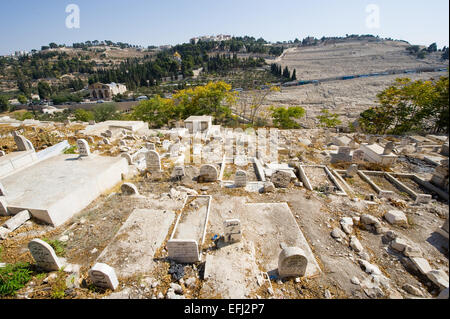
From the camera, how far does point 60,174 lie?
8.35 meters

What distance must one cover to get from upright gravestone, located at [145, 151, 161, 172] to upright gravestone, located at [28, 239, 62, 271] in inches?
210

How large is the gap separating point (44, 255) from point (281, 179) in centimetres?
796

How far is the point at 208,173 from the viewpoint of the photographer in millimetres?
9266

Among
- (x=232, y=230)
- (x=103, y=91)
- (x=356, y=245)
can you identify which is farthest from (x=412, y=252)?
(x=103, y=91)

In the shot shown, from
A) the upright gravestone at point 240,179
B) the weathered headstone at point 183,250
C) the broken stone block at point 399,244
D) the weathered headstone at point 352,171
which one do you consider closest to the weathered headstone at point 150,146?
the upright gravestone at point 240,179

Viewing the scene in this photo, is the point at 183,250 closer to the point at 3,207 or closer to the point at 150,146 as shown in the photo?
the point at 3,207

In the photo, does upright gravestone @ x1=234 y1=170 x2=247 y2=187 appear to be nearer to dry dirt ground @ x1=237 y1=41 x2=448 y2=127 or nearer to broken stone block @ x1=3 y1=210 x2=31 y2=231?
broken stone block @ x1=3 y1=210 x2=31 y2=231

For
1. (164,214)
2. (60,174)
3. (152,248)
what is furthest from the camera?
(60,174)

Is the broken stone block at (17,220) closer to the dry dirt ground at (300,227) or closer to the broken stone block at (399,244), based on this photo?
the dry dirt ground at (300,227)

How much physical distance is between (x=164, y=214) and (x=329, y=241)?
522cm

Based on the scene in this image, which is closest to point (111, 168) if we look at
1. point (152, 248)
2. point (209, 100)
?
point (152, 248)

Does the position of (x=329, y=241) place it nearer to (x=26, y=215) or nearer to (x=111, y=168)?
(x=111, y=168)

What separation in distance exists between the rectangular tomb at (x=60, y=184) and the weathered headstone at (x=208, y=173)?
3835mm

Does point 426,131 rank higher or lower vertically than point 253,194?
higher
